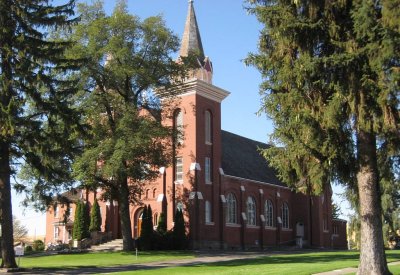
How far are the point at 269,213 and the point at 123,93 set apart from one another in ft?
71.9

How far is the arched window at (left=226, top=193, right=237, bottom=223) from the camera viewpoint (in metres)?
45.8

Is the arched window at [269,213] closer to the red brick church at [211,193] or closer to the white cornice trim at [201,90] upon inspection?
the red brick church at [211,193]

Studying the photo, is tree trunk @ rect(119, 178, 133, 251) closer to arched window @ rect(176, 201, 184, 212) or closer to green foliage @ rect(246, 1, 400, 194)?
arched window @ rect(176, 201, 184, 212)

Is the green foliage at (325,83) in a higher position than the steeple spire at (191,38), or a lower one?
lower

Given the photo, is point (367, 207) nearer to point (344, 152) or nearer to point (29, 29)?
point (344, 152)

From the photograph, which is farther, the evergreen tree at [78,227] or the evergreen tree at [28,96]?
the evergreen tree at [78,227]

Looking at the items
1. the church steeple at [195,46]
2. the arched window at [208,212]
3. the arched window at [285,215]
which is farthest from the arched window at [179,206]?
the arched window at [285,215]

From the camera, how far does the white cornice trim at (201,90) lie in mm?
42375

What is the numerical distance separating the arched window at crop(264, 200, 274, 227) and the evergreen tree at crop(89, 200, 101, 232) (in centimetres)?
1599

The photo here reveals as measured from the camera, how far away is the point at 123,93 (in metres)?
37.5

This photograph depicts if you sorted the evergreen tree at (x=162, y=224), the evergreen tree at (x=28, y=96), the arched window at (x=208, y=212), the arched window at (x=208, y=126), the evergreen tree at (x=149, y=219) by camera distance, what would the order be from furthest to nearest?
the arched window at (x=208, y=126), the arched window at (x=208, y=212), the evergreen tree at (x=162, y=224), the evergreen tree at (x=149, y=219), the evergreen tree at (x=28, y=96)

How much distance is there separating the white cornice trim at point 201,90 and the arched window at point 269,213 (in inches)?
503

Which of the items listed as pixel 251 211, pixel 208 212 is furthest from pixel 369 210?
pixel 251 211

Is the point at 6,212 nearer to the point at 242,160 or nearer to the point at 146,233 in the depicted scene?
the point at 146,233
